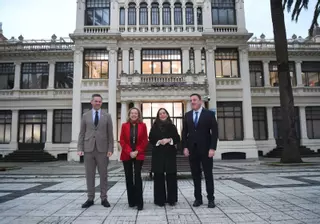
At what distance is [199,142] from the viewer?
5496 mm

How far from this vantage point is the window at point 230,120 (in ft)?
76.0

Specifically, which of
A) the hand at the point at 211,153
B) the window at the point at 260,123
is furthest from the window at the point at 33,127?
the hand at the point at 211,153

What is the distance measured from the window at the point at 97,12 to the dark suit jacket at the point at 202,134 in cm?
2125

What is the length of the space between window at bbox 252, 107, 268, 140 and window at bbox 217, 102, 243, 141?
3.45m

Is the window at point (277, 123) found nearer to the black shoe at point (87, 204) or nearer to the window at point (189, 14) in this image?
the window at point (189, 14)

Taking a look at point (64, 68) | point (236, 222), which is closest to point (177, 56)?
point (64, 68)

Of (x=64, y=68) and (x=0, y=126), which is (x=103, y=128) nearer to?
(x=64, y=68)

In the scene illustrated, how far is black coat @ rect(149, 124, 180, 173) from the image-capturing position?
5.62 meters

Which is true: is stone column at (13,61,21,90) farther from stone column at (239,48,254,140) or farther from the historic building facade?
stone column at (239,48,254,140)

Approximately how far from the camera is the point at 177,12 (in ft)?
80.8

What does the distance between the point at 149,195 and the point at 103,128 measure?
2306mm

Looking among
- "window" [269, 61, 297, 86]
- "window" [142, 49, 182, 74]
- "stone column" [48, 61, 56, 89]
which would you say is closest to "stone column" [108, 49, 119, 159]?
"window" [142, 49, 182, 74]

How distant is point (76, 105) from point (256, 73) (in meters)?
18.2

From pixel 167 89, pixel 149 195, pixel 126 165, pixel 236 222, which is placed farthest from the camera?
pixel 167 89
